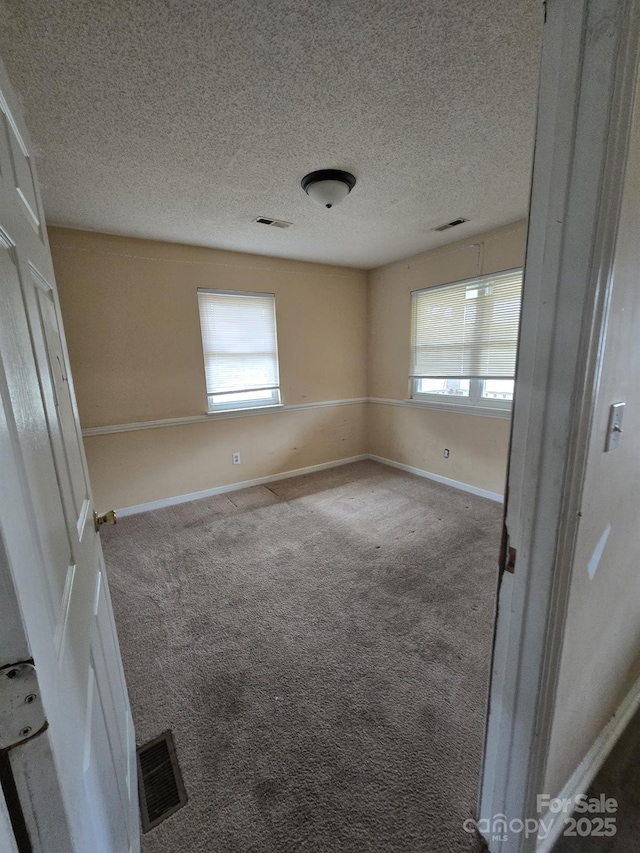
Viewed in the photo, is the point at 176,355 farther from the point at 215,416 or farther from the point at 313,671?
the point at 313,671

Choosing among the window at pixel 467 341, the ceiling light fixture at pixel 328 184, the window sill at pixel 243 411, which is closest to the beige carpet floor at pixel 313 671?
the window sill at pixel 243 411

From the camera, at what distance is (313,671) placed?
1.58 meters

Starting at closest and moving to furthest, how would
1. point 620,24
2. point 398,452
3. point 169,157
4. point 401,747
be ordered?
point 620,24, point 401,747, point 169,157, point 398,452

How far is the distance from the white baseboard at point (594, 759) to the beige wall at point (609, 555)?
3cm

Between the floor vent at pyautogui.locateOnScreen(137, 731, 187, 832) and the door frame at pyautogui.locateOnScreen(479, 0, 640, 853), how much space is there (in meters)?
1.07

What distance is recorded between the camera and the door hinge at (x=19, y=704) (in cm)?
38

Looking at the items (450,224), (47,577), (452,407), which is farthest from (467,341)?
(47,577)

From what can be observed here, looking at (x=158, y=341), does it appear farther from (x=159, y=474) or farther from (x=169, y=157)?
(x=169, y=157)

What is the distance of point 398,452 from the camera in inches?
168

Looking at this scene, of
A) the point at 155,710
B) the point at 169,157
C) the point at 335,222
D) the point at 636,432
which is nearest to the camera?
the point at 636,432

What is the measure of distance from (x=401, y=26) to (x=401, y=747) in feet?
8.13

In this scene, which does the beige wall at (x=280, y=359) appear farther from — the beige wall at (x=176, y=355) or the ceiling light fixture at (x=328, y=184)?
the ceiling light fixture at (x=328, y=184)

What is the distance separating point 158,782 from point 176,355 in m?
2.89

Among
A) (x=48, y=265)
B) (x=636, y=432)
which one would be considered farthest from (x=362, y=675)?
(x=48, y=265)
